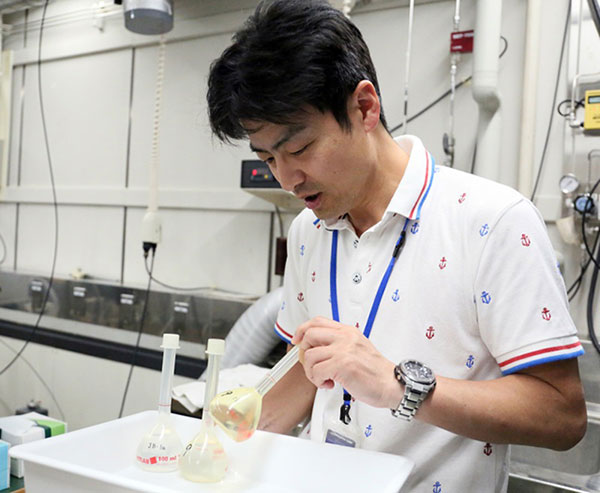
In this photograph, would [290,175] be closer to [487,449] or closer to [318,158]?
[318,158]

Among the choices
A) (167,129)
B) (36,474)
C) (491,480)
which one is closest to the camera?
(36,474)

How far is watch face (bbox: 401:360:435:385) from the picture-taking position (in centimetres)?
77

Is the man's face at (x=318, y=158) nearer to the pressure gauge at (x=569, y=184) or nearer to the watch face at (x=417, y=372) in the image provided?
the watch face at (x=417, y=372)

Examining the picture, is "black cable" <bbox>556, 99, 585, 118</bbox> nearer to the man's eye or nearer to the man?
the man

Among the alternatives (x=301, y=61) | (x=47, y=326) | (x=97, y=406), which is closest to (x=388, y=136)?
(x=301, y=61)

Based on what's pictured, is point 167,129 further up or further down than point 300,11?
further up

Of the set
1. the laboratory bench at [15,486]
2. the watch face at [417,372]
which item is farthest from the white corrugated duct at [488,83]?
the laboratory bench at [15,486]

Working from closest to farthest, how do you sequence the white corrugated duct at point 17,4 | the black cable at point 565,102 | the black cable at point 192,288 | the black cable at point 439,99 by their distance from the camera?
1. the black cable at point 565,102
2. the black cable at point 439,99
3. the black cable at point 192,288
4. the white corrugated duct at point 17,4

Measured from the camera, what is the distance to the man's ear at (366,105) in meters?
0.90

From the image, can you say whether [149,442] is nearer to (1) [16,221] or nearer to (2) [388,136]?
(2) [388,136]

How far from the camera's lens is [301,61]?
82cm

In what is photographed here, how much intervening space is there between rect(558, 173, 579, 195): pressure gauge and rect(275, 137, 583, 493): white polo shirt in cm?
100

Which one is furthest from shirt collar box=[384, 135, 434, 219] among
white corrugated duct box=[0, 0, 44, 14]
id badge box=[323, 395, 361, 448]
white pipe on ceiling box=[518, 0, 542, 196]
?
white corrugated duct box=[0, 0, 44, 14]

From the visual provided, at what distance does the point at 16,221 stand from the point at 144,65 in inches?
53.0
